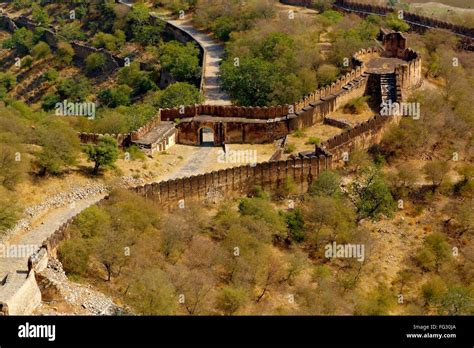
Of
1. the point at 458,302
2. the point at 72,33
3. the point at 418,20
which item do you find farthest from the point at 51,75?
the point at 458,302

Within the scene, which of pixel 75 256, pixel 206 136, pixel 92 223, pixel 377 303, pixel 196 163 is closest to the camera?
pixel 75 256

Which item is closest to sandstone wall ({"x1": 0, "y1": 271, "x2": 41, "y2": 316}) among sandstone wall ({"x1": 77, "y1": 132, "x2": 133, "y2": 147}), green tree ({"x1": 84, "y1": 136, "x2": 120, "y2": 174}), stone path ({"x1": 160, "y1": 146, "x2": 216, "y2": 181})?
green tree ({"x1": 84, "y1": 136, "x2": 120, "y2": 174})

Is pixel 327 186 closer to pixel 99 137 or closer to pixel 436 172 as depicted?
pixel 436 172

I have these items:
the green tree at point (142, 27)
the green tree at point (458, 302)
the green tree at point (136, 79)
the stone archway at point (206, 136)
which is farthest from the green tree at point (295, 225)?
the green tree at point (142, 27)

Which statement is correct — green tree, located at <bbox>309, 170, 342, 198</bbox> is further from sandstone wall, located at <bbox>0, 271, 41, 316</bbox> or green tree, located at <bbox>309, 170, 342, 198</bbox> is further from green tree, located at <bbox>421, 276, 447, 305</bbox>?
sandstone wall, located at <bbox>0, 271, 41, 316</bbox>

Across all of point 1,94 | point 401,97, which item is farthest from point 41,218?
point 1,94

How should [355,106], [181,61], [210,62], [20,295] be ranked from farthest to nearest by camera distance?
1. [210,62]
2. [181,61]
3. [355,106]
4. [20,295]
